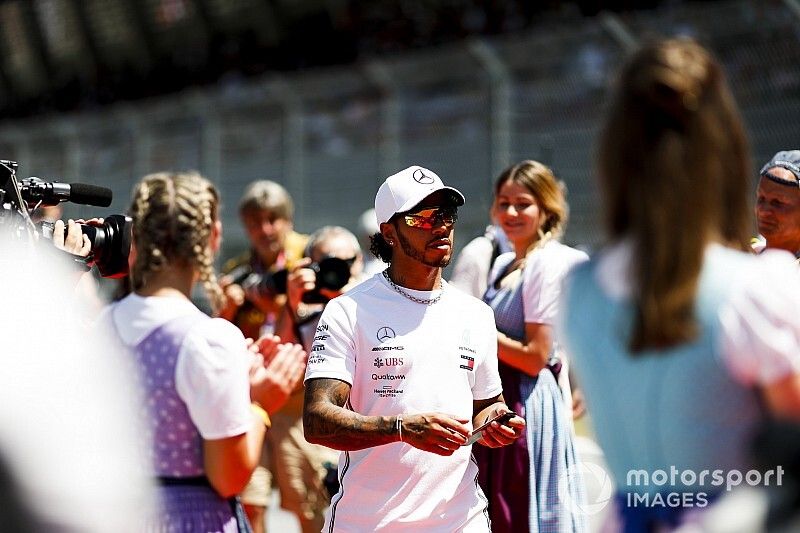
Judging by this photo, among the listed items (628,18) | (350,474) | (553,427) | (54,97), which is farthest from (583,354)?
(54,97)

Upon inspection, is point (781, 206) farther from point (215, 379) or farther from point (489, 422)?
point (215, 379)

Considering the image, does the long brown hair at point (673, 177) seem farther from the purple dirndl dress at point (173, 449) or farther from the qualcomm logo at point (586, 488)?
the qualcomm logo at point (586, 488)

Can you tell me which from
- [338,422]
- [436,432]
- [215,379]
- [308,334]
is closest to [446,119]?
[308,334]

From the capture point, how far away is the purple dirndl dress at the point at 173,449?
320cm

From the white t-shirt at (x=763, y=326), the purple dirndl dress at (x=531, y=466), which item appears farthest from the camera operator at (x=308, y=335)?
the white t-shirt at (x=763, y=326)

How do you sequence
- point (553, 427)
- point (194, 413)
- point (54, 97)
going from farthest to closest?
1. point (54, 97)
2. point (553, 427)
3. point (194, 413)

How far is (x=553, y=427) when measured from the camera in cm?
482

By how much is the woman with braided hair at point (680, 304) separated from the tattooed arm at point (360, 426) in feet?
3.55

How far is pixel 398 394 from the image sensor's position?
362cm

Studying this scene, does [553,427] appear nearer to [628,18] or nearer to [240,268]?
[240,268]

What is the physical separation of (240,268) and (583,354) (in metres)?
5.04

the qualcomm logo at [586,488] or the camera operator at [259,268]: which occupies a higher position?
the camera operator at [259,268]

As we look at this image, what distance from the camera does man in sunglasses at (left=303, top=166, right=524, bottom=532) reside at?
356 cm

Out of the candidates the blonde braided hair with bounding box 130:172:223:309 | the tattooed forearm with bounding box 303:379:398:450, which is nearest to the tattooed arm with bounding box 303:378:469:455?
the tattooed forearm with bounding box 303:379:398:450
